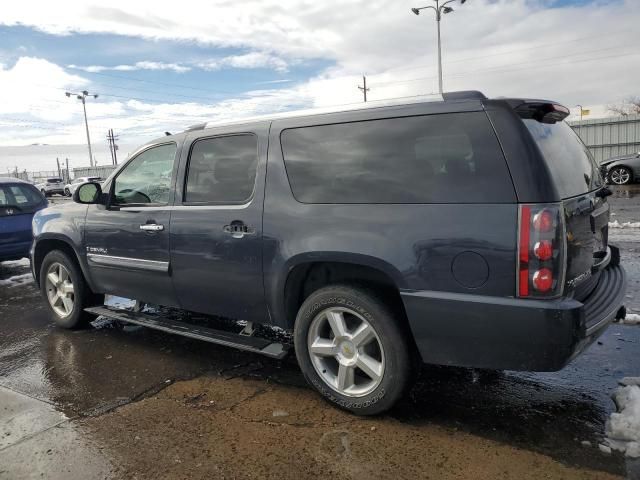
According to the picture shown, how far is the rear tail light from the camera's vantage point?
2.61 meters

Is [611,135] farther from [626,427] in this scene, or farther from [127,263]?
[127,263]

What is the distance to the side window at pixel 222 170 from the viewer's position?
374 centimetres

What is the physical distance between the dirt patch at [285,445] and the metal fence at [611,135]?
26.1m

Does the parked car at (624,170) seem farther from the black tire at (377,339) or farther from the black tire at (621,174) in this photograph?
the black tire at (377,339)

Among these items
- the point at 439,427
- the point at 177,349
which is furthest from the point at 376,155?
the point at 177,349

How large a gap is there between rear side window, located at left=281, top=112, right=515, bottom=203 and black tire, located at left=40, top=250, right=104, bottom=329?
2.82m

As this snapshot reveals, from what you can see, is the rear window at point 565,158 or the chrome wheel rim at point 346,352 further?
the chrome wheel rim at point 346,352

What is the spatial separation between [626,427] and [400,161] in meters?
1.90

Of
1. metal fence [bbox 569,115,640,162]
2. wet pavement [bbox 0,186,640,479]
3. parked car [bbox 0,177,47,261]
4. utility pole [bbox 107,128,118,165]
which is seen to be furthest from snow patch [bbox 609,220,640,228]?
utility pole [bbox 107,128,118,165]

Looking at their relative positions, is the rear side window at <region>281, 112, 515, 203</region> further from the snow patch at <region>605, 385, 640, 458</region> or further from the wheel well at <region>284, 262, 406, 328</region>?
the snow patch at <region>605, 385, 640, 458</region>

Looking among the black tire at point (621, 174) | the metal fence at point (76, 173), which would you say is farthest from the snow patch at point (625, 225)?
the metal fence at point (76, 173)

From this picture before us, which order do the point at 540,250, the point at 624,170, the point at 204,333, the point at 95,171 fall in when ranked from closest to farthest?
the point at 540,250, the point at 204,333, the point at 624,170, the point at 95,171

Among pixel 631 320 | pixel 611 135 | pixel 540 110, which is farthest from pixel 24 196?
pixel 611 135

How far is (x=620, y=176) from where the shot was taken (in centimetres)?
1748
